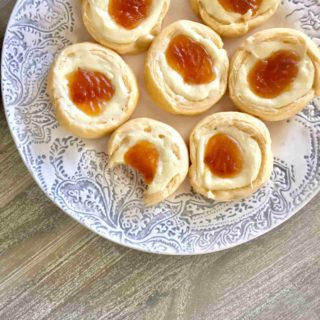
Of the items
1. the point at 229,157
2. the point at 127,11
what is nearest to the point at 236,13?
the point at 127,11

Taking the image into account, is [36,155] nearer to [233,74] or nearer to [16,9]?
[16,9]

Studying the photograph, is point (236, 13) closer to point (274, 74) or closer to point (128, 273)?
point (274, 74)

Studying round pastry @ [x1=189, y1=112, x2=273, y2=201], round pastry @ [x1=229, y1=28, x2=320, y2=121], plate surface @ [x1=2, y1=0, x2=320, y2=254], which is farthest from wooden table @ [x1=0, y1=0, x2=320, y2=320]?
round pastry @ [x1=229, y1=28, x2=320, y2=121]

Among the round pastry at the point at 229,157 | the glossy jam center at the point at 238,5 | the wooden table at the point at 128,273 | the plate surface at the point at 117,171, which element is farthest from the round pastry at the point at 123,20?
the wooden table at the point at 128,273

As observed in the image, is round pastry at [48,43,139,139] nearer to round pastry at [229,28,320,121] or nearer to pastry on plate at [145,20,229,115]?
pastry on plate at [145,20,229,115]

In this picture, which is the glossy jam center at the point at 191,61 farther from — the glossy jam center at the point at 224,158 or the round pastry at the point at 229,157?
A: the glossy jam center at the point at 224,158

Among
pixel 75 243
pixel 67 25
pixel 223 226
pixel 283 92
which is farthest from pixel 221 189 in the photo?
pixel 67 25
